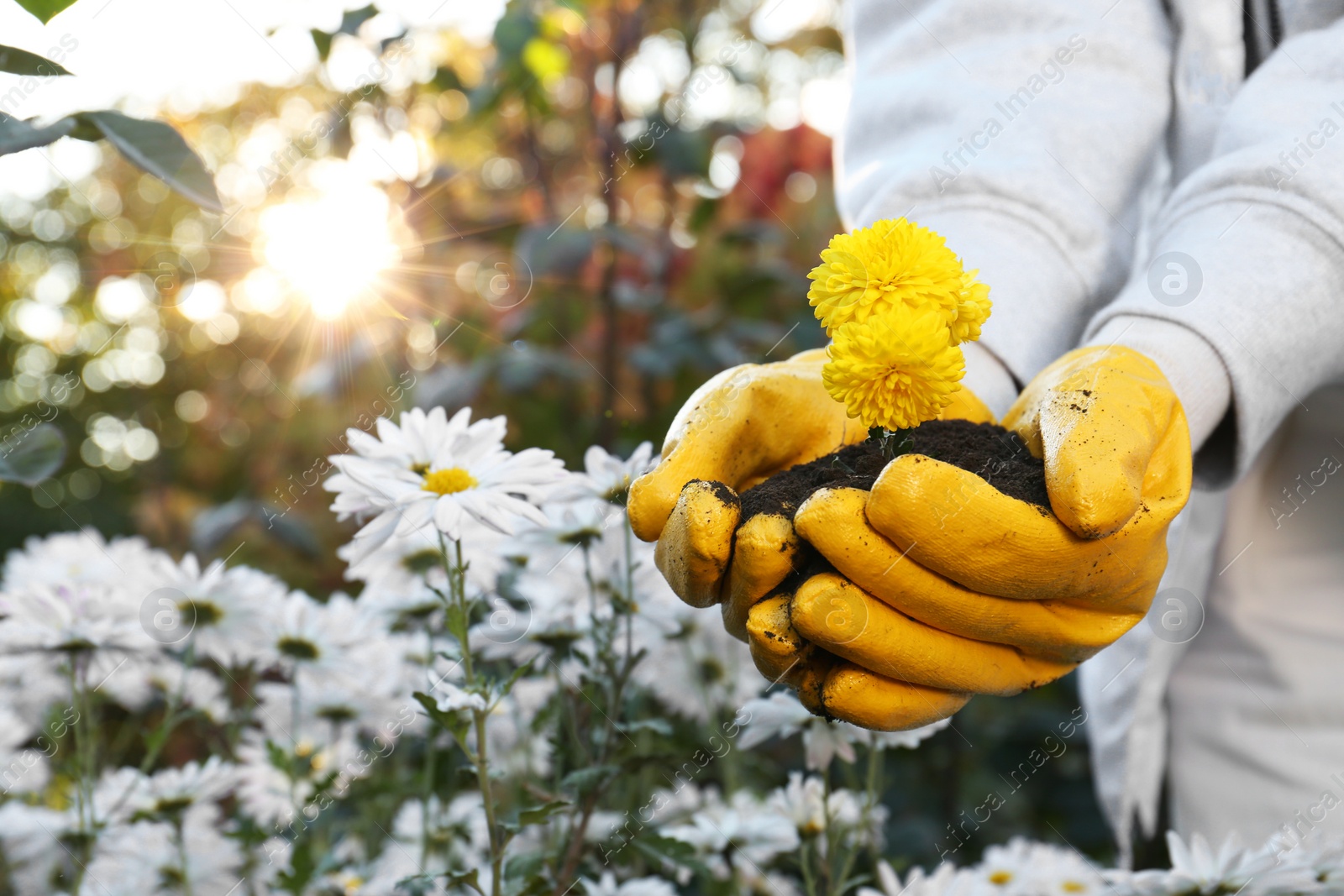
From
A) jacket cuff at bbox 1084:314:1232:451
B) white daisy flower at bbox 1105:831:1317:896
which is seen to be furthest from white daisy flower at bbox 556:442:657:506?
white daisy flower at bbox 1105:831:1317:896

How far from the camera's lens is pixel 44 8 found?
610 millimetres

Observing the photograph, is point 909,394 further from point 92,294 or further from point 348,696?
point 92,294

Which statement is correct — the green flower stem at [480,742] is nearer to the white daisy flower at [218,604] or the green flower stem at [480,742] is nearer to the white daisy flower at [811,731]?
the white daisy flower at [811,731]

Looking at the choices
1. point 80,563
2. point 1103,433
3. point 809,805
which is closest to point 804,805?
point 809,805

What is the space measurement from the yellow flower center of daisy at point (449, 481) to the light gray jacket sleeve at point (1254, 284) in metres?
0.56

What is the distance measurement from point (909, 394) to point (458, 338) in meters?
1.50

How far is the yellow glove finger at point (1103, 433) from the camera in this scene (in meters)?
0.59

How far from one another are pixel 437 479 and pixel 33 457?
272mm

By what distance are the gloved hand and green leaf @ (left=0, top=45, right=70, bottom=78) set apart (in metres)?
0.55

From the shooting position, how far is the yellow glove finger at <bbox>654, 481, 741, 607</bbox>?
0.62 meters

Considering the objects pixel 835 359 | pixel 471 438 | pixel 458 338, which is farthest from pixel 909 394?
pixel 458 338

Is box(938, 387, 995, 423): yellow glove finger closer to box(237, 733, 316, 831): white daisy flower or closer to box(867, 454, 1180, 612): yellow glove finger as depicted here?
box(867, 454, 1180, 612): yellow glove finger

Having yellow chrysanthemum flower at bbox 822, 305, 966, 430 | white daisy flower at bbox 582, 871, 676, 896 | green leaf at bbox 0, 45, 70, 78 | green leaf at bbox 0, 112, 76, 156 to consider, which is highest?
green leaf at bbox 0, 45, 70, 78

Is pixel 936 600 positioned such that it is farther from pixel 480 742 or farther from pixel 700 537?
pixel 480 742
